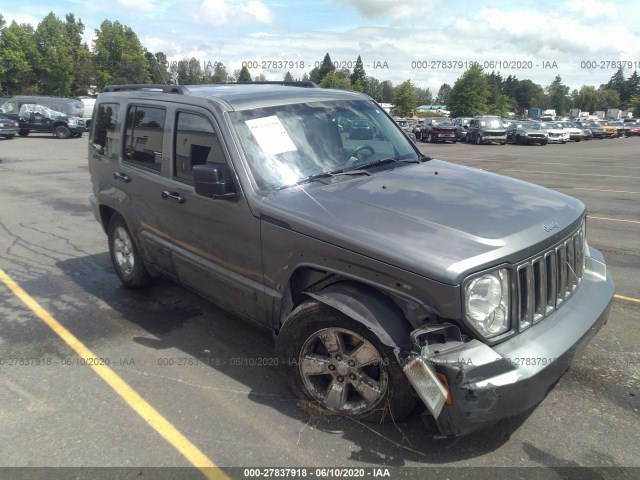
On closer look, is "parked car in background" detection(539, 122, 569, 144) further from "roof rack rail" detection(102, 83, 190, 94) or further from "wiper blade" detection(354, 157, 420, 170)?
"roof rack rail" detection(102, 83, 190, 94)

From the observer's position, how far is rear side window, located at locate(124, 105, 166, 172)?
4.24 metres

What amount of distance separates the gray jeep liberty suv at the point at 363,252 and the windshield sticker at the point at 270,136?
10mm

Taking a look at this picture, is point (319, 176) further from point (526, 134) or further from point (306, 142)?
point (526, 134)

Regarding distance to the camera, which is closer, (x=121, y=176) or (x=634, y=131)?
(x=121, y=176)

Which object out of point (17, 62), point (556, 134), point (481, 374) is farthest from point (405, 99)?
point (481, 374)

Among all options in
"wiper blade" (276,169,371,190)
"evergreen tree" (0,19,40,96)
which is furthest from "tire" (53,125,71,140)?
"evergreen tree" (0,19,40,96)

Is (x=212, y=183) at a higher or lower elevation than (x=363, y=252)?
higher

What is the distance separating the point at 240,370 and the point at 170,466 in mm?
1024

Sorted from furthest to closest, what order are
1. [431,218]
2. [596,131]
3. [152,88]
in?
[596,131]
[152,88]
[431,218]

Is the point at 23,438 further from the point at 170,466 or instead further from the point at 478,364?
the point at 478,364

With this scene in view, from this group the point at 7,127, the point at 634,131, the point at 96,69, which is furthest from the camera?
the point at 96,69

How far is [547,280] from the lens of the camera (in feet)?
9.48

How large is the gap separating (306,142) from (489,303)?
1.81m

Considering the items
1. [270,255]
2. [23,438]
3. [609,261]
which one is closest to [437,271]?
[270,255]
